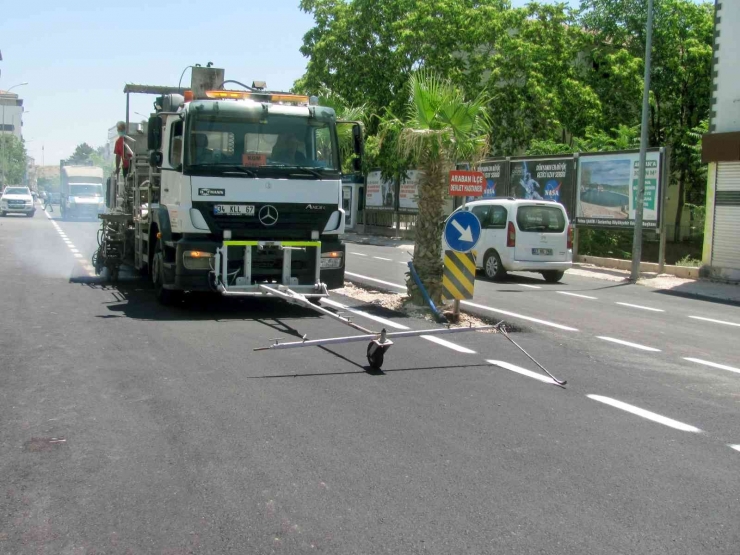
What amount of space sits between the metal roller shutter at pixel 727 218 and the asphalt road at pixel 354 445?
11.4 metres

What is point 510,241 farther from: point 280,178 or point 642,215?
point 280,178

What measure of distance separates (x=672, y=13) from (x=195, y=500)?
40.1 meters

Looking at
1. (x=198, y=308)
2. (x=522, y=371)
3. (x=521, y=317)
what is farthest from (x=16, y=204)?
(x=522, y=371)

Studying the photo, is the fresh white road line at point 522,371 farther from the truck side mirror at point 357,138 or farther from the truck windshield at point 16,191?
the truck windshield at point 16,191

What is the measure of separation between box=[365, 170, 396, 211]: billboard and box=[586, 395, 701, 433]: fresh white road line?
3277 cm

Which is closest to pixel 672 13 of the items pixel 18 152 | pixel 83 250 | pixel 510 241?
pixel 510 241

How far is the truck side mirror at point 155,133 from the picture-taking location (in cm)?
1220

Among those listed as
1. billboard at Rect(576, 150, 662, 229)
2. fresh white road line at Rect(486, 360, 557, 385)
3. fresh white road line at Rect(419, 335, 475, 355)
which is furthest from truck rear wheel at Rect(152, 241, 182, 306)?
billboard at Rect(576, 150, 662, 229)

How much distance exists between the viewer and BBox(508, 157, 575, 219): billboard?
1029 inches

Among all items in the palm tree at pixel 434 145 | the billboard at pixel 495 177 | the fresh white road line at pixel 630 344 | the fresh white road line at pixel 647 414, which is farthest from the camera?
the billboard at pixel 495 177

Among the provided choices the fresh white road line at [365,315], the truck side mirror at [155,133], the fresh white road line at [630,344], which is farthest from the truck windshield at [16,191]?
the fresh white road line at [630,344]

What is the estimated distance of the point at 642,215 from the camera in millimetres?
21938

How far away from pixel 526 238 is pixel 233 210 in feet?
30.6

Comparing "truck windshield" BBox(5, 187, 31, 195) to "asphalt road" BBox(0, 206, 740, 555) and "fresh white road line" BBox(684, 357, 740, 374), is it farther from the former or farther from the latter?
"fresh white road line" BBox(684, 357, 740, 374)
